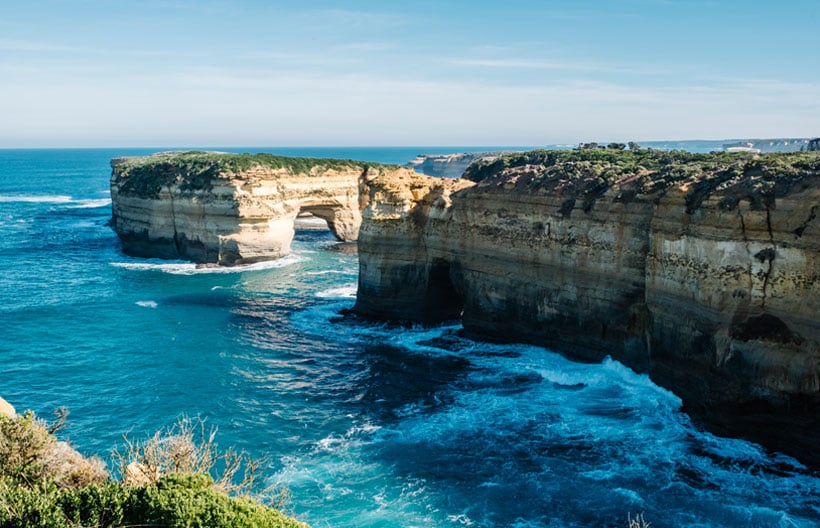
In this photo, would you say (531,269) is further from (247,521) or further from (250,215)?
(250,215)

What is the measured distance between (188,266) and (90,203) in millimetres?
63265

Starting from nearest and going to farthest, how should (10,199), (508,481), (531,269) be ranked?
1. (508,481)
2. (531,269)
3. (10,199)

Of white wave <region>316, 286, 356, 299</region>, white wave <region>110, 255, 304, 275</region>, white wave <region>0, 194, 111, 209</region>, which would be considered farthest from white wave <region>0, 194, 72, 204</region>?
white wave <region>316, 286, 356, 299</region>

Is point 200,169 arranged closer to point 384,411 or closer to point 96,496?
point 384,411

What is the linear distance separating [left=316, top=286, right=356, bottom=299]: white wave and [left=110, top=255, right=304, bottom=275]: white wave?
34.2 ft

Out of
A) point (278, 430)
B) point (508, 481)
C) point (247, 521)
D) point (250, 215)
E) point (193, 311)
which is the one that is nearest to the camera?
point (247, 521)

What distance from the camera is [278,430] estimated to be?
2628 centimetres

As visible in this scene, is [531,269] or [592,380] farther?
[531,269]

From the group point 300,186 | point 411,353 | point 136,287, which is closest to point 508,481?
point 411,353

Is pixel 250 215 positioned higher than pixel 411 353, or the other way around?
pixel 250 215

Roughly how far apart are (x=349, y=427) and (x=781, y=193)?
18477 millimetres

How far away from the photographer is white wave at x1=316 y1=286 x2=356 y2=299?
157 ft

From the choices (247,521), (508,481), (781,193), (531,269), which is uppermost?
(781,193)

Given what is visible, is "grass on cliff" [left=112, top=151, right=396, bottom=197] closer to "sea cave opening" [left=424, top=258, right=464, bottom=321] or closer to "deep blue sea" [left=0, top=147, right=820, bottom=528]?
"deep blue sea" [left=0, top=147, right=820, bottom=528]
